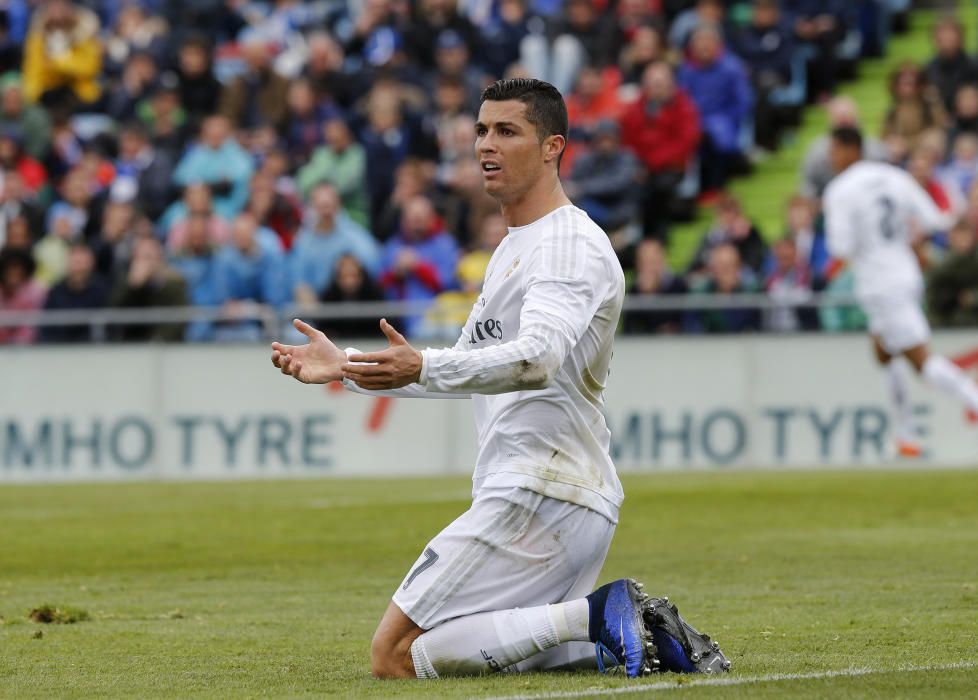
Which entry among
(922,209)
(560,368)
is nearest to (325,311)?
(922,209)

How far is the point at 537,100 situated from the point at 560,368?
1.02 m

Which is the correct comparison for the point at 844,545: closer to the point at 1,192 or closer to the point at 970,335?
the point at 970,335

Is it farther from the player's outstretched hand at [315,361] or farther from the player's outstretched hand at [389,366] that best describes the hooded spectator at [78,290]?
the player's outstretched hand at [389,366]

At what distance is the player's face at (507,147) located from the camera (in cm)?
702

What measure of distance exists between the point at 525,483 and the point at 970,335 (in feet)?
42.7

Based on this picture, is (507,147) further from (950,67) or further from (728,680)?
(950,67)

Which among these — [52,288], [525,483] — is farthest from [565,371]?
[52,288]

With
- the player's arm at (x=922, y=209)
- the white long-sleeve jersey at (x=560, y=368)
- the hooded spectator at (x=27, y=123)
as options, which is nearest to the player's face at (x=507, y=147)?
the white long-sleeve jersey at (x=560, y=368)

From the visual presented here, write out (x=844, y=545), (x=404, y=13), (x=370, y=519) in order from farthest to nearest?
1. (x=404, y=13)
2. (x=370, y=519)
3. (x=844, y=545)

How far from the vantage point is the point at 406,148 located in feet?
76.8

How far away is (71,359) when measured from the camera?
20.4 m

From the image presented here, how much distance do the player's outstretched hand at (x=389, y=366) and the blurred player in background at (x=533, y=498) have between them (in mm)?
434

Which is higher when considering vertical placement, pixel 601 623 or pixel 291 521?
pixel 601 623

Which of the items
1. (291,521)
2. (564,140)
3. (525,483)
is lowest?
(291,521)
